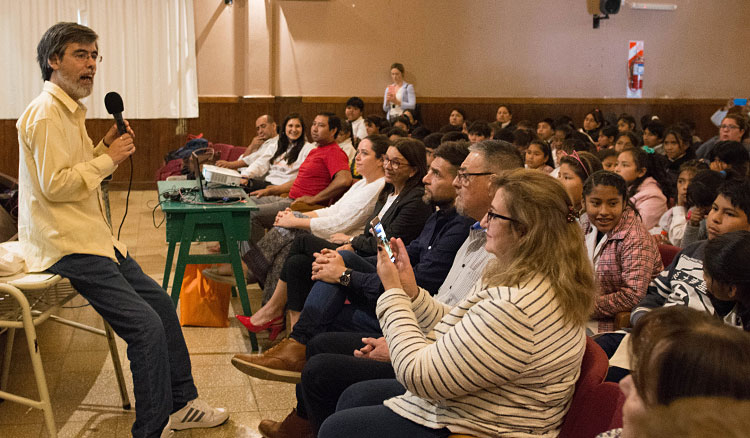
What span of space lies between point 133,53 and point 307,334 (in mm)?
6153

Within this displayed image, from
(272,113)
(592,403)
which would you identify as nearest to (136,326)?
(592,403)

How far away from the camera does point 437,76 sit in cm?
973

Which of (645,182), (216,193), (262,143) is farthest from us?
(262,143)

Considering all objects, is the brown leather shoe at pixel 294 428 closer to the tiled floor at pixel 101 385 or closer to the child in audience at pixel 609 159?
the tiled floor at pixel 101 385

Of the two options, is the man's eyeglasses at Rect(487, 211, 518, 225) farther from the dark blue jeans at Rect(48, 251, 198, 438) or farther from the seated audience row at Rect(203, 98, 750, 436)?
the dark blue jeans at Rect(48, 251, 198, 438)

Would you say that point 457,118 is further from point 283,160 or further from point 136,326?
point 136,326

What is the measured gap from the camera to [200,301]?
3.81m

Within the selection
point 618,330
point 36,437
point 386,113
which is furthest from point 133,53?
point 618,330

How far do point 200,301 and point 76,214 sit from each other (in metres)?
1.57

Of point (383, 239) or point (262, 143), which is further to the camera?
point (262, 143)

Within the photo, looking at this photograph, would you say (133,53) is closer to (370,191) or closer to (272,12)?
(272,12)

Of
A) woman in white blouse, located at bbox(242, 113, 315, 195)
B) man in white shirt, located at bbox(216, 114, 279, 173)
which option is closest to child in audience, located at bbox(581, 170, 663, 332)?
woman in white blouse, located at bbox(242, 113, 315, 195)

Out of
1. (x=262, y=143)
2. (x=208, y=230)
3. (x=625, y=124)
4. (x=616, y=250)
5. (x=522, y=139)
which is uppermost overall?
(x=625, y=124)

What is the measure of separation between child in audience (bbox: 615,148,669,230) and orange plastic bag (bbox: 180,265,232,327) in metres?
2.49
